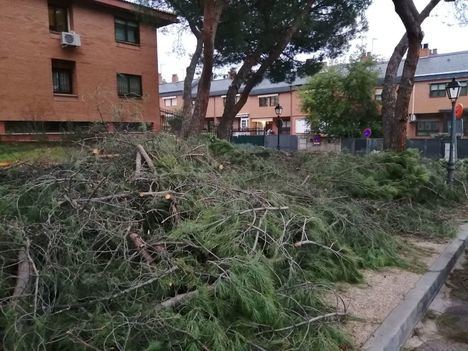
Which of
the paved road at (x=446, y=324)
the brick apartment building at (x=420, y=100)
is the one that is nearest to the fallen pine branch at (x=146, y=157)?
the paved road at (x=446, y=324)

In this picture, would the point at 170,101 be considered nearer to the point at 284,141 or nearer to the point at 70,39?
the point at 284,141

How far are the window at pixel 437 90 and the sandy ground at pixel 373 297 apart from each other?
40.1m

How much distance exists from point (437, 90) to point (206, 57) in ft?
115

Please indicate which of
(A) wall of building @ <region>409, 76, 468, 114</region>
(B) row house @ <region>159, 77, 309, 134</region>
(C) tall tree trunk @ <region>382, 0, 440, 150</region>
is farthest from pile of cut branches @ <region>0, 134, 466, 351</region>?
(B) row house @ <region>159, 77, 309, 134</region>

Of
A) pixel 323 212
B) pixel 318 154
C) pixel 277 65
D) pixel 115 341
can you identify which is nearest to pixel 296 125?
pixel 277 65

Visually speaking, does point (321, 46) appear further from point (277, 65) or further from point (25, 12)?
point (25, 12)

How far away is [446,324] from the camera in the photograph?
4395 mm

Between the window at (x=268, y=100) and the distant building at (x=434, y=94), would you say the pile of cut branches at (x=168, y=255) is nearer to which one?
the distant building at (x=434, y=94)

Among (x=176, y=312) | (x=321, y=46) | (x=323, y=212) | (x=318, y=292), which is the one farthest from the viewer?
(x=321, y=46)

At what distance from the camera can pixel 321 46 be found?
63.4 feet

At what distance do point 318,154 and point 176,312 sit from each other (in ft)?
25.0

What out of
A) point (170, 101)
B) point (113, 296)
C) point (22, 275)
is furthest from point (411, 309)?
point (170, 101)

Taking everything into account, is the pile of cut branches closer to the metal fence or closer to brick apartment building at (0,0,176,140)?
brick apartment building at (0,0,176,140)

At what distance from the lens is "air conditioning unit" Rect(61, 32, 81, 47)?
21.7 meters
